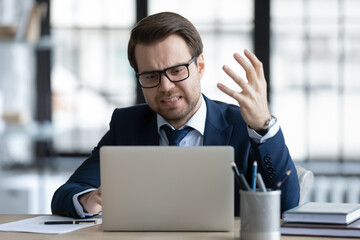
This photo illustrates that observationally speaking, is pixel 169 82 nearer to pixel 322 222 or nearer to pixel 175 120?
pixel 175 120

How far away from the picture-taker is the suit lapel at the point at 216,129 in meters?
2.10

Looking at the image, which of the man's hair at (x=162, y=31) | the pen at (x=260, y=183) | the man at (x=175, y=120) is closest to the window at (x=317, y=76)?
the man at (x=175, y=120)

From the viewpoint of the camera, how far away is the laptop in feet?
5.10

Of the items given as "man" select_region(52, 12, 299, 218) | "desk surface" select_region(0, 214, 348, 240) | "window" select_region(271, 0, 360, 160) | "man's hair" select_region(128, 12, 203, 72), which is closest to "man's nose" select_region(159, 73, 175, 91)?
"man" select_region(52, 12, 299, 218)

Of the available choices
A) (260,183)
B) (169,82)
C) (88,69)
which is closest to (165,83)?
(169,82)

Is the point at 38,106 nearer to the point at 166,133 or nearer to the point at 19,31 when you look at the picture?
the point at 19,31

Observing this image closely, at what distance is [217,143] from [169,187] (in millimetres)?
568

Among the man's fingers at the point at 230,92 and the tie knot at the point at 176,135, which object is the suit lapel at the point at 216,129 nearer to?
the tie knot at the point at 176,135

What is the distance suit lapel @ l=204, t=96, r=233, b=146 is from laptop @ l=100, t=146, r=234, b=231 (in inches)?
21.1

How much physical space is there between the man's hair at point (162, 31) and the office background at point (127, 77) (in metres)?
1.88

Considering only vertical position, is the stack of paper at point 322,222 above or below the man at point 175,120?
below

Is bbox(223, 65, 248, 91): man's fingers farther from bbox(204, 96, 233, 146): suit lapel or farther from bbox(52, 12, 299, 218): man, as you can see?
bbox(204, 96, 233, 146): suit lapel

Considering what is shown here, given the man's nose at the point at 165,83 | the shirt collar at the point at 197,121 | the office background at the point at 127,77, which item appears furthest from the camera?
the office background at the point at 127,77

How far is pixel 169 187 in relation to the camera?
5.13ft
